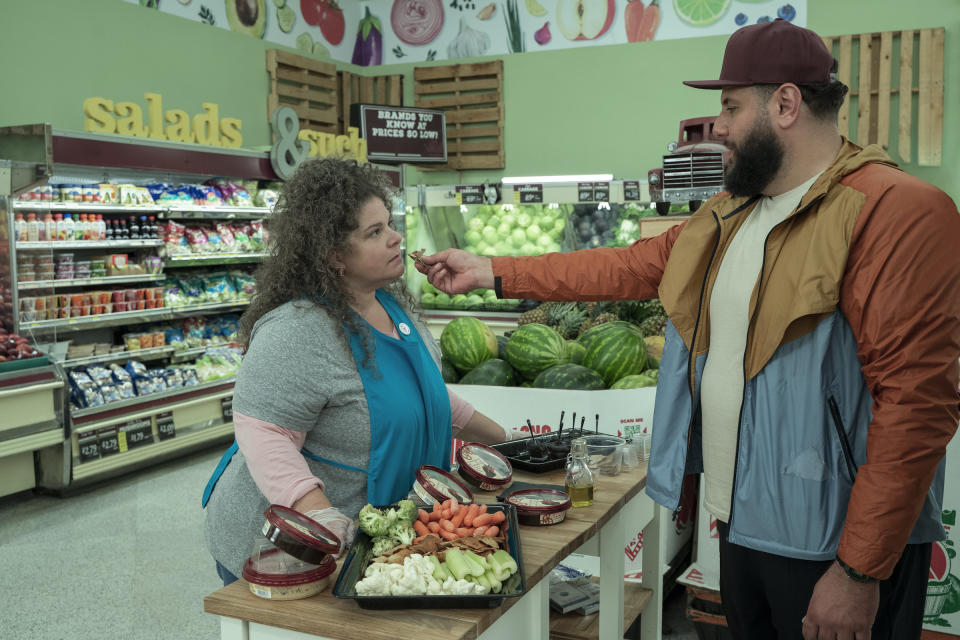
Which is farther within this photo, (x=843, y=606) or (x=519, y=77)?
(x=519, y=77)

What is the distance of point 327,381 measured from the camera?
6.28 ft

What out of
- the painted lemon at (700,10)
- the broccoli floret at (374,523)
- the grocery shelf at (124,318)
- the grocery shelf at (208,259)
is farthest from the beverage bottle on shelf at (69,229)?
the painted lemon at (700,10)

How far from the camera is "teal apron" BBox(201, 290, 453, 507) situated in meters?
1.96

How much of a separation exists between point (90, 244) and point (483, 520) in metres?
4.65

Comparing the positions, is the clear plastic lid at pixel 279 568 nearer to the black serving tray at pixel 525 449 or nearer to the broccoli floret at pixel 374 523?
the broccoli floret at pixel 374 523

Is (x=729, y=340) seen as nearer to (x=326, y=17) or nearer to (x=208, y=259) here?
(x=208, y=259)

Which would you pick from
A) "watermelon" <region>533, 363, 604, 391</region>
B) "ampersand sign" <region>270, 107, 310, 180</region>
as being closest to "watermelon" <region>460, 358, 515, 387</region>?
"watermelon" <region>533, 363, 604, 391</region>

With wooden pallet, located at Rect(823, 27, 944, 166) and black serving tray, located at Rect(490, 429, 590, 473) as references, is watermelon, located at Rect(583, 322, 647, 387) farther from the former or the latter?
wooden pallet, located at Rect(823, 27, 944, 166)

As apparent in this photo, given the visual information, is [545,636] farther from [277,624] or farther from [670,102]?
[670,102]

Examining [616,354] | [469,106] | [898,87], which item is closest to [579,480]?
[616,354]

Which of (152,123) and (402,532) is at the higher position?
(152,123)

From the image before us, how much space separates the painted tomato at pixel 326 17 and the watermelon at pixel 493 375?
6805 mm

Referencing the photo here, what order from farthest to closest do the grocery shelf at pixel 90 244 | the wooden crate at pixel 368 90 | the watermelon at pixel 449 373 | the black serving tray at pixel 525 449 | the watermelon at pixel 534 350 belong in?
the wooden crate at pixel 368 90
the grocery shelf at pixel 90 244
the watermelon at pixel 449 373
the watermelon at pixel 534 350
the black serving tray at pixel 525 449

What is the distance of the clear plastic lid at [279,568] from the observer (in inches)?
60.9
